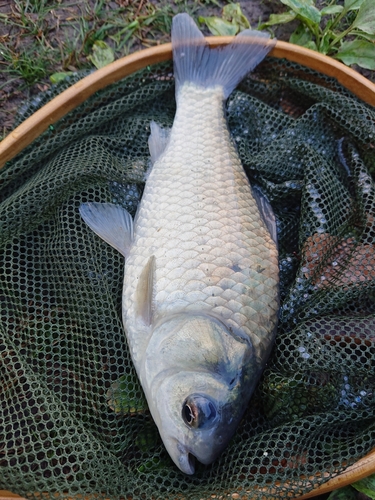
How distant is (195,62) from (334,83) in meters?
0.71

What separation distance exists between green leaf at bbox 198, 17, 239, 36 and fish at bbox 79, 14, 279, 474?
46 cm

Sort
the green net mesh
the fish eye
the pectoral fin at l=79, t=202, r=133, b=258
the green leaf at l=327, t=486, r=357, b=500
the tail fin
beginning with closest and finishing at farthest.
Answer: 1. the fish eye
2. the green net mesh
3. the pectoral fin at l=79, t=202, r=133, b=258
4. the green leaf at l=327, t=486, r=357, b=500
5. the tail fin

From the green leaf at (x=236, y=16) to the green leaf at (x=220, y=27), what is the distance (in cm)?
7

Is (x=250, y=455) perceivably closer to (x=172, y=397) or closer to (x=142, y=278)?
(x=172, y=397)

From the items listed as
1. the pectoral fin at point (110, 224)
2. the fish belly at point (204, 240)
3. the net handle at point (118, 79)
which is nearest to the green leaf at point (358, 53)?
the net handle at point (118, 79)

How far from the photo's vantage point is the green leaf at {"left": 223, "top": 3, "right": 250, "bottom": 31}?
2.67 metres

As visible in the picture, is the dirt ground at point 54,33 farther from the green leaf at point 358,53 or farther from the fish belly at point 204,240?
the fish belly at point 204,240

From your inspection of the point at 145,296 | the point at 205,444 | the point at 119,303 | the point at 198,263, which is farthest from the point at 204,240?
the point at 205,444

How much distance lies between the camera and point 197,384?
4.78ft

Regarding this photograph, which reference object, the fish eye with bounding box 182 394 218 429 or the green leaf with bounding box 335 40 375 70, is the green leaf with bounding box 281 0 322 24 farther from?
the fish eye with bounding box 182 394 218 429

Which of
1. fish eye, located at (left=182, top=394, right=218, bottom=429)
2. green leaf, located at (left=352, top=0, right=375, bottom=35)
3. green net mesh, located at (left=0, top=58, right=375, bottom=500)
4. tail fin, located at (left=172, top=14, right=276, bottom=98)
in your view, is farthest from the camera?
green leaf, located at (left=352, top=0, right=375, bottom=35)

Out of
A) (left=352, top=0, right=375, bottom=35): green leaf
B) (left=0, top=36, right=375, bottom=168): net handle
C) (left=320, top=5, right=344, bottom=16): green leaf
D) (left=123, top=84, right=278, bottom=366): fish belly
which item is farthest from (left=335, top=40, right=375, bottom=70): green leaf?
(left=123, top=84, right=278, bottom=366): fish belly

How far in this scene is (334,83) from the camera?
2.22m

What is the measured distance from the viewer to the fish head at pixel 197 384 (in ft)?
4.68
